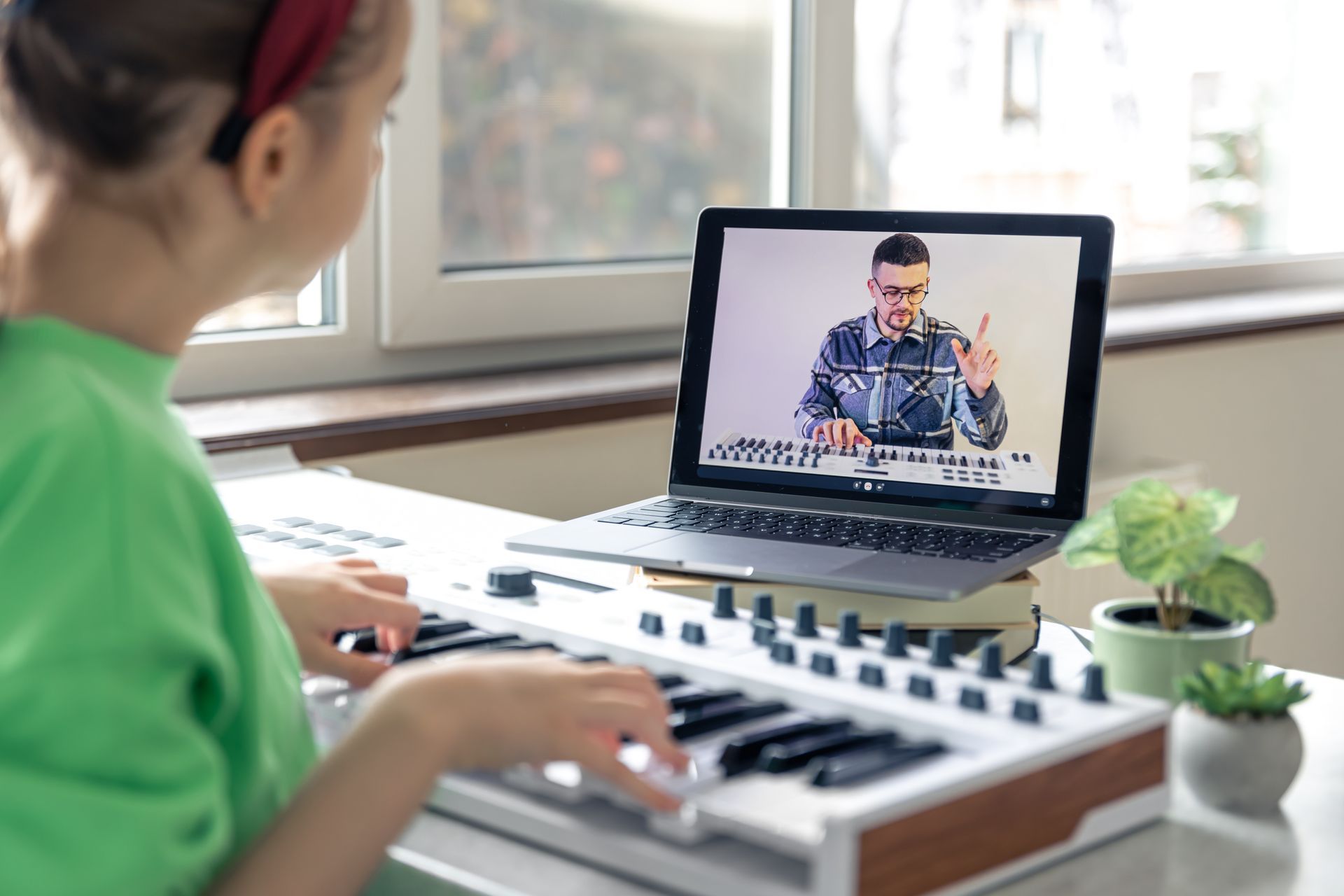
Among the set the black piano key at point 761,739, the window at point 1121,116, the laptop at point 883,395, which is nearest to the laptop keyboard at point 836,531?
the laptop at point 883,395

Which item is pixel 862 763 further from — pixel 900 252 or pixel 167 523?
pixel 900 252

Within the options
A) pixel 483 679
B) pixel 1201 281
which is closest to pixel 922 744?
pixel 483 679

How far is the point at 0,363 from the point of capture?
600mm

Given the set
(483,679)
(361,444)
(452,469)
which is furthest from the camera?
(452,469)

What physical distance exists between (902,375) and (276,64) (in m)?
0.60

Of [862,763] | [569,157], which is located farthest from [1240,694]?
[569,157]

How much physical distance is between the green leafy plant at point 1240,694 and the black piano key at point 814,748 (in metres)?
0.18

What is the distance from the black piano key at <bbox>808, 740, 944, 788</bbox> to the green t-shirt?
0.24 metres

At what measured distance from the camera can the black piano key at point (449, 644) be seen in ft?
2.66

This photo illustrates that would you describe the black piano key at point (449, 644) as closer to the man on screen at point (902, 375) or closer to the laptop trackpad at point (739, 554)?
the laptop trackpad at point (739, 554)

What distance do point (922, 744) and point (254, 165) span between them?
381 millimetres

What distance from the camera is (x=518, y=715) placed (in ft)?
2.10

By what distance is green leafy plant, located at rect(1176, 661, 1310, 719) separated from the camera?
2.38ft

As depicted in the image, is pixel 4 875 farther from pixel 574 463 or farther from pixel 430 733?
pixel 574 463
